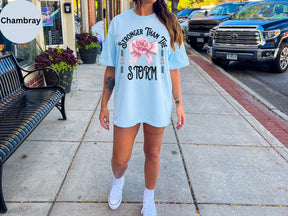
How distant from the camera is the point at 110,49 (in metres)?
2.25

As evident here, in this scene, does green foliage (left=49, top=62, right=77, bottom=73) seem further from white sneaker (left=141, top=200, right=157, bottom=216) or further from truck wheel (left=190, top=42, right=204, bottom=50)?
truck wheel (left=190, top=42, right=204, bottom=50)

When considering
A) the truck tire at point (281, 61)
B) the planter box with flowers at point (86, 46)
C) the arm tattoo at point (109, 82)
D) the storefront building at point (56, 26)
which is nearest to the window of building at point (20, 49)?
the storefront building at point (56, 26)

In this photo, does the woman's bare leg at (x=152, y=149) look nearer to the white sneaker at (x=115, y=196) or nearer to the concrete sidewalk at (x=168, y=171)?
the white sneaker at (x=115, y=196)

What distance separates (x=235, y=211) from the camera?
9.12 ft

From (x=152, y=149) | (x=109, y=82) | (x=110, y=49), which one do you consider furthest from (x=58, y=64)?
(x=152, y=149)

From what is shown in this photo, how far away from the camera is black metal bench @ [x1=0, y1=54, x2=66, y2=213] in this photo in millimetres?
2891

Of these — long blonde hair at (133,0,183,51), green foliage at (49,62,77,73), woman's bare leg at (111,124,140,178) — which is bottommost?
woman's bare leg at (111,124,140,178)

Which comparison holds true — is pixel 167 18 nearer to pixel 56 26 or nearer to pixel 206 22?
pixel 56 26

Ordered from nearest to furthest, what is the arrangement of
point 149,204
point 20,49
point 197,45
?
point 149,204 → point 20,49 → point 197,45

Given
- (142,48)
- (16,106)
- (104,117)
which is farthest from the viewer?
(16,106)

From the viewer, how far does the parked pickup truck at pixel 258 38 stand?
8758 mm

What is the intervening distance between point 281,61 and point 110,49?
8386mm

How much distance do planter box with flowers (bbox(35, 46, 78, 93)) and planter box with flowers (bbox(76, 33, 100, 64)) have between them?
305 centimetres

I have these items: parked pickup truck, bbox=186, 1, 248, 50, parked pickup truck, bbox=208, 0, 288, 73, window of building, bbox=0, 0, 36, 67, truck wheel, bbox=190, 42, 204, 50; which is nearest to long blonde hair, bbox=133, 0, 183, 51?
window of building, bbox=0, 0, 36, 67
